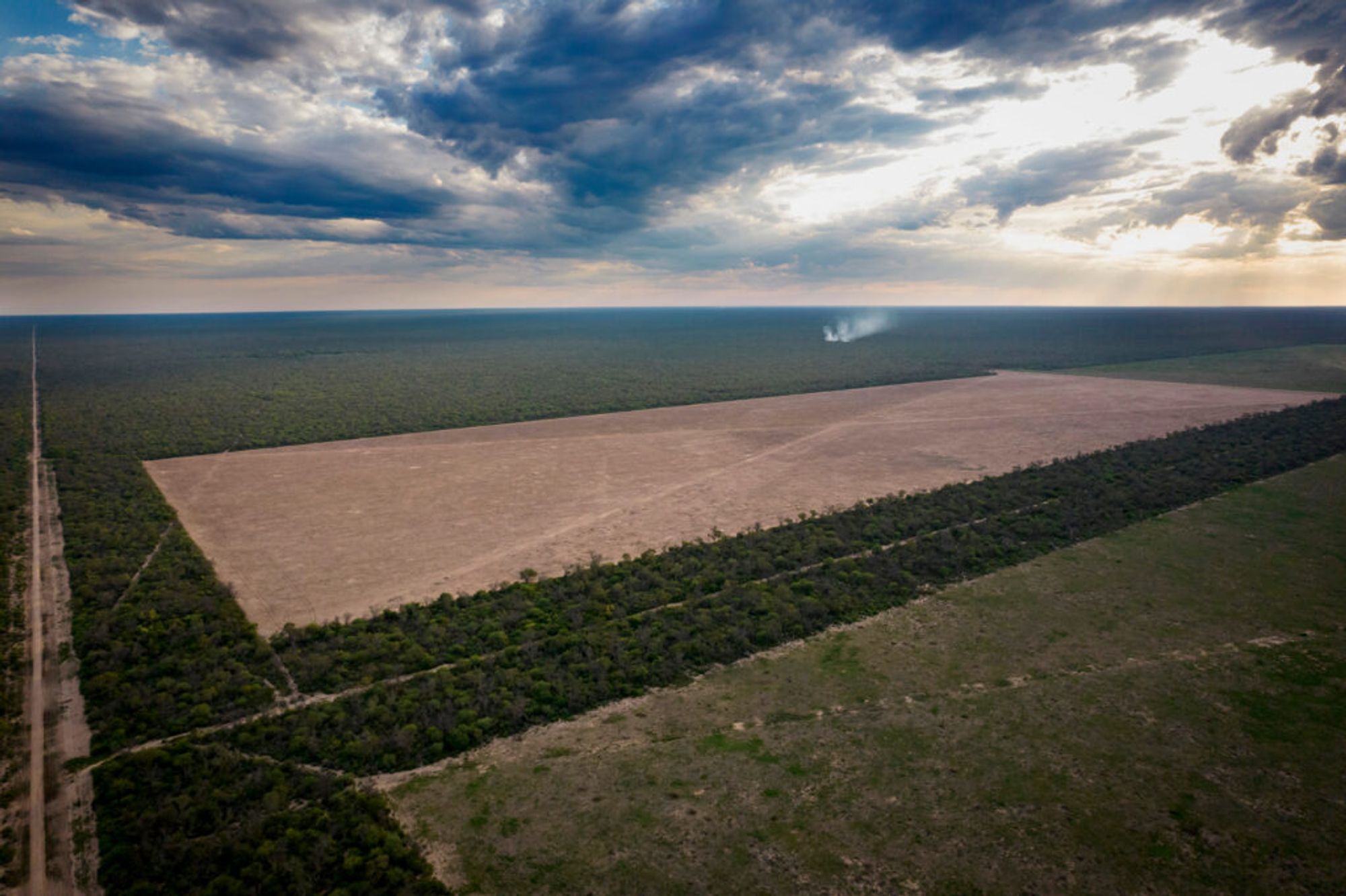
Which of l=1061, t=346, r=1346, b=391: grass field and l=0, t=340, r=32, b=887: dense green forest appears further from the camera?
l=1061, t=346, r=1346, b=391: grass field

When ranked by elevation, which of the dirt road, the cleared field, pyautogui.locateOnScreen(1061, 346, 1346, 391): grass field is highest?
pyautogui.locateOnScreen(1061, 346, 1346, 391): grass field

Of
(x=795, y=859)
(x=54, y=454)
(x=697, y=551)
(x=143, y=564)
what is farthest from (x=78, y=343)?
(x=795, y=859)

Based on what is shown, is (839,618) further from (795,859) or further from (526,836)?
(526,836)

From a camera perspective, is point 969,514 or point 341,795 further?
point 969,514

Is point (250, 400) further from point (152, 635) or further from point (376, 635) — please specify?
point (376, 635)

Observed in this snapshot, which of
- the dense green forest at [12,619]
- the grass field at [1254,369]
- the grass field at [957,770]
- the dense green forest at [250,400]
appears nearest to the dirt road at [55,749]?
the dense green forest at [12,619]

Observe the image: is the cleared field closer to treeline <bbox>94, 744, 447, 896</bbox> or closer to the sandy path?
the sandy path

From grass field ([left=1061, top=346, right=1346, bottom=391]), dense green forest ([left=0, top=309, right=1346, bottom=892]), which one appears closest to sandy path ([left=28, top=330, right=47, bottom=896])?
dense green forest ([left=0, top=309, right=1346, bottom=892])

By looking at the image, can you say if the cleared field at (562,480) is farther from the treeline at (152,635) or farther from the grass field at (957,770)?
the grass field at (957,770)
